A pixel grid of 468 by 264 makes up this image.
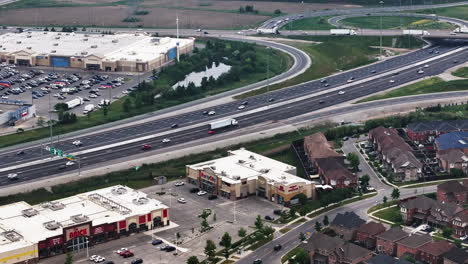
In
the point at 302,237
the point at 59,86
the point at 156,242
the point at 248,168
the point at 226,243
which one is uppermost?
the point at 248,168

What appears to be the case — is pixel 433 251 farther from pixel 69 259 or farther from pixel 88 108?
pixel 88 108

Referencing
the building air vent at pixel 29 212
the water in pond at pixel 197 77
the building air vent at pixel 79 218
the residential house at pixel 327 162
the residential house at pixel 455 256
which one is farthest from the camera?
the water in pond at pixel 197 77

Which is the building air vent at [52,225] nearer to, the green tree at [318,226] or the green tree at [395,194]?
the green tree at [318,226]

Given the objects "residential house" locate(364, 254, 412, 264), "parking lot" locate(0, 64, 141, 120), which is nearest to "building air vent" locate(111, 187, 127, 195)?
"residential house" locate(364, 254, 412, 264)

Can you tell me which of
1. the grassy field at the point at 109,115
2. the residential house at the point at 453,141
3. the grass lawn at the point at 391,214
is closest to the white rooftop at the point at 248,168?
the grass lawn at the point at 391,214

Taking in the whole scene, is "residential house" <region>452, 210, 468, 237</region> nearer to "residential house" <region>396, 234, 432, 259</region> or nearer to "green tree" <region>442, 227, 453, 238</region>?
"green tree" <region>442, 227, 453, 238</region>

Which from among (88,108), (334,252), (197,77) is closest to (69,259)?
(334,252)
